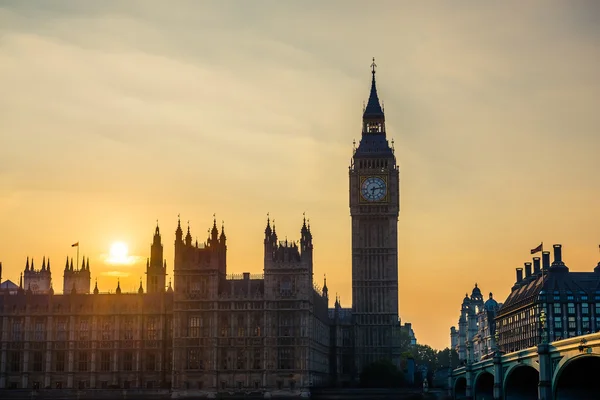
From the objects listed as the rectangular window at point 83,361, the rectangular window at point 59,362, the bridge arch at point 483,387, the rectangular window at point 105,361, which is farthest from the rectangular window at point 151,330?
the bridge arch at point 483,387

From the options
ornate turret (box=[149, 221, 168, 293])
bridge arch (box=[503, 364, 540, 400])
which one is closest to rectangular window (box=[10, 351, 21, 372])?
ornate turret (box=[149, 221, 168, 293])

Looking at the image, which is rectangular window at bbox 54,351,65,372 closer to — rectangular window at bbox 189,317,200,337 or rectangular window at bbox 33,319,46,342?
rectangular window at bbox 33,319,46,342

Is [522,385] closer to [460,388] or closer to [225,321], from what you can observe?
[460,388]

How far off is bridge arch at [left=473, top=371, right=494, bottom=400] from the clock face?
52.6 m

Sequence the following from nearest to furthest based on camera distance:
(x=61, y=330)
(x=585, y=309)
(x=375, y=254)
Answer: (x=61, y=330) → (x=585, y=309) → (x=375, y=254)

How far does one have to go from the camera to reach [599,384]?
9750 centimetres

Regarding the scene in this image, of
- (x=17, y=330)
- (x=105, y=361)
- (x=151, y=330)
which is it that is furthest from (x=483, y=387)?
(x=17, y=330)

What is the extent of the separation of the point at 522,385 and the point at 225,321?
50204 millimetres

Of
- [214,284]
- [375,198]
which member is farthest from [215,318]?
[375,198]

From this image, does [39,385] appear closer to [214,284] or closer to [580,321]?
[214,284]

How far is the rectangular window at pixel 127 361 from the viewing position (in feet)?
547

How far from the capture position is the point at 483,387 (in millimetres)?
144875

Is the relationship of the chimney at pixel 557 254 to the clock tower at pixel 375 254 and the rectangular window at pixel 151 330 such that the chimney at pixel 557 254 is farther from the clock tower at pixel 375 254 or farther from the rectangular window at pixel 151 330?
the rectangular window at pixel 151 330

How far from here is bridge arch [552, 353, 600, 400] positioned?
95250 millimetres
